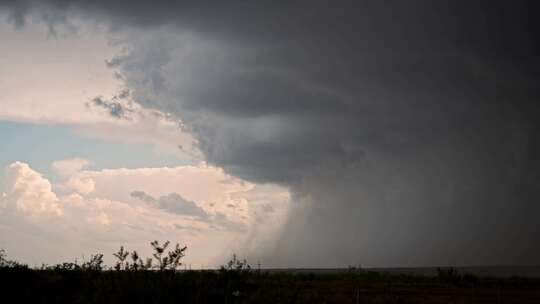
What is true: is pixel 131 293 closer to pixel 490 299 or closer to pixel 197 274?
pixel 197 274

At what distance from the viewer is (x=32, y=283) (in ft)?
86.2

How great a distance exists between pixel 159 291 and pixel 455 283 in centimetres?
6680

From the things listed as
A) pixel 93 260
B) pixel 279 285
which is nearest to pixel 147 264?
pixel 279 285

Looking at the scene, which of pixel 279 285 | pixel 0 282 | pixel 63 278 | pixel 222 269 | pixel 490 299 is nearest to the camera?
pixel 279 285

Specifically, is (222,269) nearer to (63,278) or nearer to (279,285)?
(279,285)

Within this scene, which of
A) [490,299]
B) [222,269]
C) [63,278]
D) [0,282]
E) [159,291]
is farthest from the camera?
[490,299]

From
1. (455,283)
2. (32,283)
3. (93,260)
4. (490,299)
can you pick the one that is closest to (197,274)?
(93,260)

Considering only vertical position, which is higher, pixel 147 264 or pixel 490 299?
pixel 147 264

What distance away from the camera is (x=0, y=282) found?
25984 millimetres

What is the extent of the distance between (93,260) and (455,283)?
6060 cm

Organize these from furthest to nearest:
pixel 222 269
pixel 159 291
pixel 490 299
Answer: pixel 490 299, pixel 222 269, pixel 159 291

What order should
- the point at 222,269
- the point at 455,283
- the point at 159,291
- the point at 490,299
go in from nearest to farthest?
the point at 159,291, the point at 222,269, the point at 490,299, the point at 455,283

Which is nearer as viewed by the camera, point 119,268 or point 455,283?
point 119,268

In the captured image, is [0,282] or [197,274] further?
[0,282]
